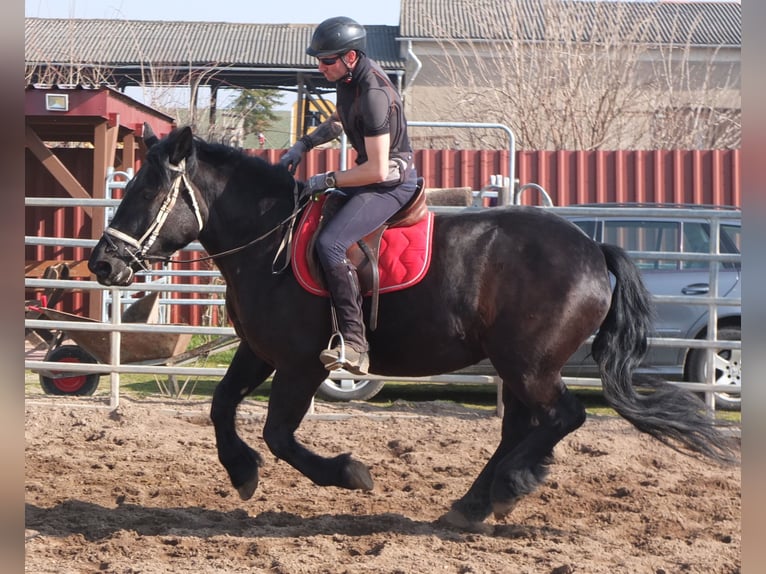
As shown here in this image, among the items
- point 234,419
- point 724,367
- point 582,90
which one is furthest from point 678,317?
point 582,90

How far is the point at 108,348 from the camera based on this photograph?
27.5 ft

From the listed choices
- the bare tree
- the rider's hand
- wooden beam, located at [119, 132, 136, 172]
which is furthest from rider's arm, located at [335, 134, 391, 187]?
the bare tree

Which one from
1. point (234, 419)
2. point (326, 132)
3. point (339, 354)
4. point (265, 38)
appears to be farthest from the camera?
point (265, 38)

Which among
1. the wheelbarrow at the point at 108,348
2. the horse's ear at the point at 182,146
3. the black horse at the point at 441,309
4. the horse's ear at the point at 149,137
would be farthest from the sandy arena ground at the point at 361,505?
the horse's ear at the point at 149,137

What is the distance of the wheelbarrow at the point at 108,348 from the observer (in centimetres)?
836

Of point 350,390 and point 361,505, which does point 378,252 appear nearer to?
point 361,505

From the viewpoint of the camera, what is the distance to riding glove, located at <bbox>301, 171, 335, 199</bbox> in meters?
4.65

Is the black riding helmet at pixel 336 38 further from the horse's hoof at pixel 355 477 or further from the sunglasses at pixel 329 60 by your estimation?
the horse's hoof at pixel 355 477

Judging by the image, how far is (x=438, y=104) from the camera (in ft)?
80.5

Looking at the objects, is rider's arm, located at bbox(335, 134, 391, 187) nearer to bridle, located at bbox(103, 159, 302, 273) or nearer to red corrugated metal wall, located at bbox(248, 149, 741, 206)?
bridle, located at bbox(103, 159, 302, 273)

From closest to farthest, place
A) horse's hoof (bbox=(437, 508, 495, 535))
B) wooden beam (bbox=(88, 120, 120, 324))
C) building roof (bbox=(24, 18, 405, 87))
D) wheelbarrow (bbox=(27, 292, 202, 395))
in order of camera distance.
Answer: horse's hoof (bbox=(437, 508, 495, 535)) → wheelbarrow (bbox=(27, 292, 202, 395)) → wooden beam (bbox=(88, 120, 120, 324)) → building roof (bbox=(24, 18, 405, 87))

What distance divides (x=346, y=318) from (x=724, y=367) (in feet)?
17.6

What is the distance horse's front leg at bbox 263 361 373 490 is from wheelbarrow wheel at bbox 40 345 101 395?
185 inches

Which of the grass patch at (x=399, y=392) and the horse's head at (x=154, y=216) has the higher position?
the horse's head at (x=154, y=216)
